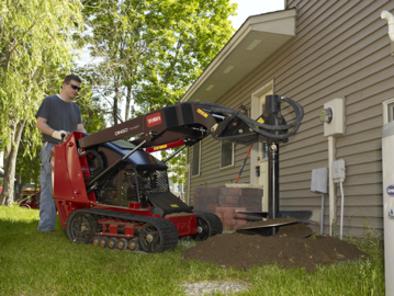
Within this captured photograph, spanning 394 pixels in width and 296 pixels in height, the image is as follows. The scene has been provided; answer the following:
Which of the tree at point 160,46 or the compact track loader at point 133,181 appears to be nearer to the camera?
the compact track loader at point 133,181

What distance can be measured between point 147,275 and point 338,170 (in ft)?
11.2

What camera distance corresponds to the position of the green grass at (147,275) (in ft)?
8.68

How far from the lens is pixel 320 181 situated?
610 cm

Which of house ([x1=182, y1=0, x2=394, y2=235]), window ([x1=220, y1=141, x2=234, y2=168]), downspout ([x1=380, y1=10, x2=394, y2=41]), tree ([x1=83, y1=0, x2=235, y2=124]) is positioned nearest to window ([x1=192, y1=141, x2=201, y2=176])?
window ([x1=220, y1=141, x2=234, y2=168])

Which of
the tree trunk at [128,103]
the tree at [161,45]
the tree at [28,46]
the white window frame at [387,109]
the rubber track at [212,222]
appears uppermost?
the tree at [161,45]

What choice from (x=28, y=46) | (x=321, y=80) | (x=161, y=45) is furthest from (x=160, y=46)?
(x=321, y=80)

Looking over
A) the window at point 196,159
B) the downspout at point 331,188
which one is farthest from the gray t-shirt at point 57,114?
the window at point 196,159

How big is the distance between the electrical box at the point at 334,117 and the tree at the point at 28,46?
780 cm

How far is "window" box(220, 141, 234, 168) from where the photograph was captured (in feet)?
36.2

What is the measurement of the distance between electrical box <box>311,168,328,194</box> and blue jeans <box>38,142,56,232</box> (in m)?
3.60

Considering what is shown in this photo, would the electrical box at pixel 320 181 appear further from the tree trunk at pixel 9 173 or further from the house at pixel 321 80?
the tree trunk at pixel 9 173

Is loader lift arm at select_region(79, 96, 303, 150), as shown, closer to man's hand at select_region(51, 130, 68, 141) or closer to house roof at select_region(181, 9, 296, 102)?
man's hand at select_region(51, 130, 68, 141)

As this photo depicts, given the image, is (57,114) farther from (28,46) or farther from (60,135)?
(28,46)

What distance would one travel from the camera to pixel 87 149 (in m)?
5.50
